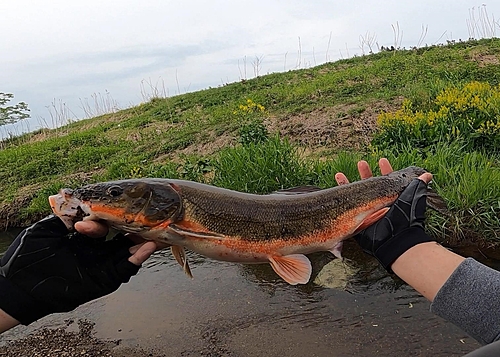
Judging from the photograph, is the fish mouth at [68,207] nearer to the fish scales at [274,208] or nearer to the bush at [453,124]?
the fish scales at [274,208]

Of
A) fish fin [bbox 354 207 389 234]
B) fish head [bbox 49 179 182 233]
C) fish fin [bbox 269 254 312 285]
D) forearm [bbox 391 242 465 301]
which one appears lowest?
fish fin [bbox 269 254 312 285]

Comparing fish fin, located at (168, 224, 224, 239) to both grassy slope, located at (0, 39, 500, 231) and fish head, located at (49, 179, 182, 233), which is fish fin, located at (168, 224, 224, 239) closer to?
fish head, located at (49, 179, 182, 233)

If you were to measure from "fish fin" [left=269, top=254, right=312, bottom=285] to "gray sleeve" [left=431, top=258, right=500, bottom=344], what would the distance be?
873mm

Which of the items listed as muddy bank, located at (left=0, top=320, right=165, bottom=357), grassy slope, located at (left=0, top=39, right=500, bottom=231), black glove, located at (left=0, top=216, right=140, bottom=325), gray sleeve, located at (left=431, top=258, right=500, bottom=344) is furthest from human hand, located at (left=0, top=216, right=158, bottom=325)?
grassy slope, located at (left=0, top=39, right=500, bottom=231)

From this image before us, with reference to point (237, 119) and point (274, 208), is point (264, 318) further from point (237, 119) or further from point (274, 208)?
point (237, 119)

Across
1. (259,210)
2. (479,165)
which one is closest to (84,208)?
(259,210)

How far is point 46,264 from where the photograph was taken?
261 centimetres

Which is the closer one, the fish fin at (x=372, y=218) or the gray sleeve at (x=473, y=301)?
the gray sleeve at (x=473, y=301)

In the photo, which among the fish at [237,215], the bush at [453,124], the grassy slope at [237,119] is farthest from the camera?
the grassy slope at [237,119]

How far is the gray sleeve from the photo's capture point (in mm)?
1859

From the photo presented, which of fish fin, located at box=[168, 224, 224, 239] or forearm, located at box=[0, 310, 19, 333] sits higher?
fish fin, located at box=[168, 224, 224, 239]

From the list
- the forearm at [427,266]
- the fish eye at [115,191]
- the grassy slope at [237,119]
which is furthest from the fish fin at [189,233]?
the grassy slope at [237,119]

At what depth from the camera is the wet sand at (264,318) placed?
402 cm

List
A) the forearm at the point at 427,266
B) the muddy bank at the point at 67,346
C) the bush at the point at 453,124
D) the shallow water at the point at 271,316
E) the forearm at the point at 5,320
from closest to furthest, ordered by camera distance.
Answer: the forearm at the point at 427,266 < the forearm at the point at 5,320 < the shallow water at the point at 271,316 < the muddy bank at the point at 67,346 < the bush at the point at 453,124
